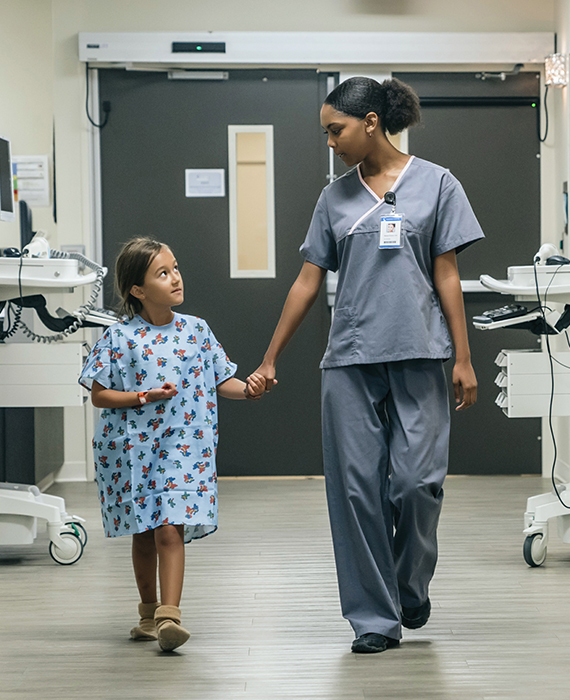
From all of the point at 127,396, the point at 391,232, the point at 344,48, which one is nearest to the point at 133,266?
the point at 127,396

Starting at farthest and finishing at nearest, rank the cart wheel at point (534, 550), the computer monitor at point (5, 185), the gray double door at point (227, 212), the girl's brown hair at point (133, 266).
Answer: the gray double door at point (227, 212) < the computer monitor at point (5, 185) < the cart wheel at point (534, 550) < the girl's brown hair at point (133, 266)

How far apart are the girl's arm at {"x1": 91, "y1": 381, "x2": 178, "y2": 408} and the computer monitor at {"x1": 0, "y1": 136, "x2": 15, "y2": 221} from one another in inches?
62.4

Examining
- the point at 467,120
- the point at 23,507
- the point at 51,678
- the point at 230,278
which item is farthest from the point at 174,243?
the point at 51,678

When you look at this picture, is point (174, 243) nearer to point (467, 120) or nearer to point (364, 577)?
point (467, 120)

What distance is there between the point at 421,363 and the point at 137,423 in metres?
0.70

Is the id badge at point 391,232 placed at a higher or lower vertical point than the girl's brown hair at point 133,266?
higher

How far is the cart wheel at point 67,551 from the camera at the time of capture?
2957 millimetres

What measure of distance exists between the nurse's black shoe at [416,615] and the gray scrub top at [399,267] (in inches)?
24.5

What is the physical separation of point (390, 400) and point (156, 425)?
0.57 metres

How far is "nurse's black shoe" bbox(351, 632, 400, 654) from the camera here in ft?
6.68

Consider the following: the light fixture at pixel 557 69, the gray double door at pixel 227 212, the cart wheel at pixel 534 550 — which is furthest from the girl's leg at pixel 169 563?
the light fixture at pixel 557 69

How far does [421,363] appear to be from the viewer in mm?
2045

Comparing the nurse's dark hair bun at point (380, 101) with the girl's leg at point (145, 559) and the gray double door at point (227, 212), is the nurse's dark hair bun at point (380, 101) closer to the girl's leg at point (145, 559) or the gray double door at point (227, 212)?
the girl's leg at point (145, 559)

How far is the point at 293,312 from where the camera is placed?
2145 mm
